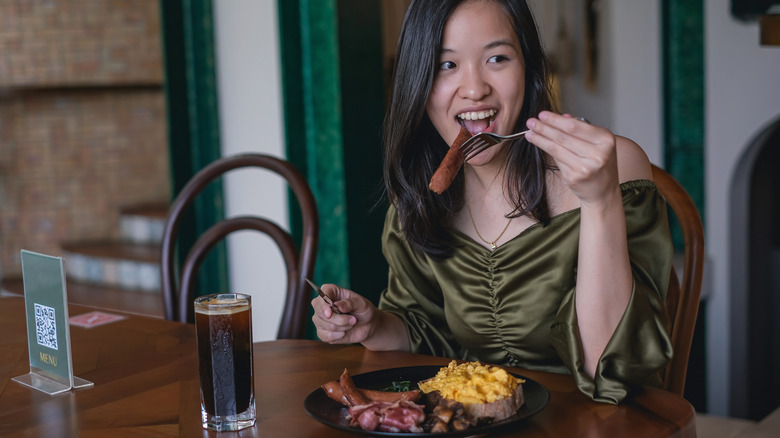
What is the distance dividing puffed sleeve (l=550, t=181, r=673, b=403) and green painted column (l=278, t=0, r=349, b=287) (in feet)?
5.06

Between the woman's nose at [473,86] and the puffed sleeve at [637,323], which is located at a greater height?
the woman's nose at [473,86]

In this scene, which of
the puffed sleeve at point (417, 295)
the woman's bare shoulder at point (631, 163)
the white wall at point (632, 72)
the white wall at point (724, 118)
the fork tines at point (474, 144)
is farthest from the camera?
the white wall at point (632, 72)

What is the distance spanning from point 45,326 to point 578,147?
82 centimetres

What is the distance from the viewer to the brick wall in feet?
17.1

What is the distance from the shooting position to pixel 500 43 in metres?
1.35

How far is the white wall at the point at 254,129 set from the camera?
2871 mm

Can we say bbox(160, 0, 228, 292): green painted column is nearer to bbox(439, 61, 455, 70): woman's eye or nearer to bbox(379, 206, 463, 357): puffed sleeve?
bbox(379, 206, 463, 357): puffed sleeve

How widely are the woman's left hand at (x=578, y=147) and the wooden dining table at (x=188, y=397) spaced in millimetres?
274

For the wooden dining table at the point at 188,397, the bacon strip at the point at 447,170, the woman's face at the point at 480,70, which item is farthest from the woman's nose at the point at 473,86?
the wooden dining table at the point at 188,397

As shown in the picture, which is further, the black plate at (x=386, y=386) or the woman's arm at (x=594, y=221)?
the woman's arm at (x=594, y=221)

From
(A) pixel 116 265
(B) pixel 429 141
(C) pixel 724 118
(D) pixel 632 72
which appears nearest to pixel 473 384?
(B) pixel 429 141

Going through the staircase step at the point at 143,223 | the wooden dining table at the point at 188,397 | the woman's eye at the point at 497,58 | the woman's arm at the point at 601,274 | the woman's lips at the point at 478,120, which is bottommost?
the staircase step at the point at 143,223

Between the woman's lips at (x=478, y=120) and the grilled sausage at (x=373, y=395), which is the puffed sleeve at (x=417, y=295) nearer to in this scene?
the woman's lips at (x=478, y=120)

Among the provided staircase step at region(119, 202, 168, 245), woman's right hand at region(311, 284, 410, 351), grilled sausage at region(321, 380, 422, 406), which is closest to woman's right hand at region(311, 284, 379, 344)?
woman's right hand at region(311, 284, 410, 351)
